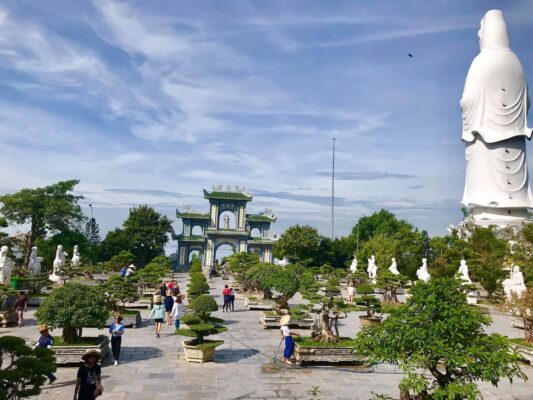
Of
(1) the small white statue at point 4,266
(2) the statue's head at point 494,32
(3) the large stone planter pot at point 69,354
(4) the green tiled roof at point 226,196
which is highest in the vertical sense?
(2) the statue's head at point 494,32

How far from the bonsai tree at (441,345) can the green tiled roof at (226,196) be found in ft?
185

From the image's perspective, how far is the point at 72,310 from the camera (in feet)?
38.4

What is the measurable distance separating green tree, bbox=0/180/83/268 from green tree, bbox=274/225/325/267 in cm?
2039

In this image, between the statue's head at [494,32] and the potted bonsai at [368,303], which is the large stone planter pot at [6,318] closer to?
the potted bonsai at [368,303]

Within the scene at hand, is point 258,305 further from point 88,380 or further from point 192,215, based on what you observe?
point 192,215

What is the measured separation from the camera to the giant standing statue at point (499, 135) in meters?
44.1

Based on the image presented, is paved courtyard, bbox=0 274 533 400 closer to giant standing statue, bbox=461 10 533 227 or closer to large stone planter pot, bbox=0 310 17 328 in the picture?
large stone planter pot, bbox=0 310 17 328

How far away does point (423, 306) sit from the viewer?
24.1 ft

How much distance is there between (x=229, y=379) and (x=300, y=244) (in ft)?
132

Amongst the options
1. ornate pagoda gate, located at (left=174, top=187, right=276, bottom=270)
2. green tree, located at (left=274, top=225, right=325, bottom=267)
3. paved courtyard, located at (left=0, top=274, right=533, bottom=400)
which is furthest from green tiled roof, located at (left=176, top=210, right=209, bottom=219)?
paved courtyard, located at (left=0, top=274, right=533, bottom=400)

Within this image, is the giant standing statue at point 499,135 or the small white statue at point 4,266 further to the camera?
the giant standing statue at point 499,135

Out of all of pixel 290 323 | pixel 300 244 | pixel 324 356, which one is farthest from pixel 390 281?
pixel 300 244

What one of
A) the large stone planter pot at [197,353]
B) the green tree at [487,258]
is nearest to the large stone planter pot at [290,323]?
the large stone planter pot at [197,353]

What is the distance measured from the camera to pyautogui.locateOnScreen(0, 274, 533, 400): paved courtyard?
9.95 metres
